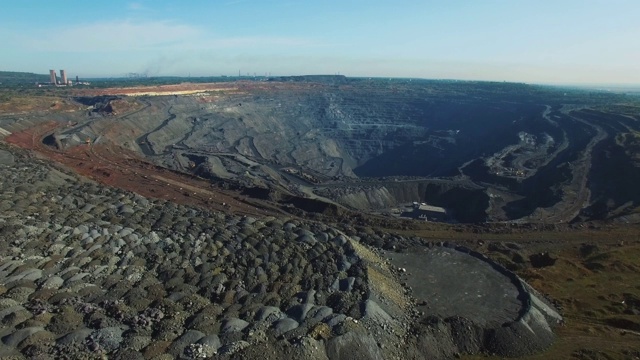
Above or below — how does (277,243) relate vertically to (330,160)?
above

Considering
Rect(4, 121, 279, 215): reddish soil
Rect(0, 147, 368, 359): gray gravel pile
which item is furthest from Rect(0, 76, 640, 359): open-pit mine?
Rect(4, 121, 279, 215): reddish soil

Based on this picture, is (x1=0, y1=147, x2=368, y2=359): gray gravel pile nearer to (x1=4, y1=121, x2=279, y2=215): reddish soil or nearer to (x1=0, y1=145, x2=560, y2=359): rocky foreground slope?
(x1=0, y1=145, x2=560, y2=359): rocky foreground slope

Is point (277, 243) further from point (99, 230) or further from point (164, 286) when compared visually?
point (99, 230)


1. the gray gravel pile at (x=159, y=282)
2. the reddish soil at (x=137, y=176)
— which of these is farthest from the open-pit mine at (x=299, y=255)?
the reddish soil at (x=137, y=176)

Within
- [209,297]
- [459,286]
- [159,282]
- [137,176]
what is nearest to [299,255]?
[209,297]

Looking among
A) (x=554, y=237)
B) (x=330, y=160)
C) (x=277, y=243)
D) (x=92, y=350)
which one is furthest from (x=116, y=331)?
Answer: (x=330, y=160)

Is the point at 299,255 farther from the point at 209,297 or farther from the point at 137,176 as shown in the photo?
the point at 137,176

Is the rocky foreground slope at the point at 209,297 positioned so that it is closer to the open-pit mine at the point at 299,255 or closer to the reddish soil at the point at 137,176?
the open-pit mine at the point at 299,255
